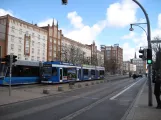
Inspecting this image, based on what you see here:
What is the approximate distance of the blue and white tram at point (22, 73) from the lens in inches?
1109

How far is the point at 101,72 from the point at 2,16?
3149 centimetres

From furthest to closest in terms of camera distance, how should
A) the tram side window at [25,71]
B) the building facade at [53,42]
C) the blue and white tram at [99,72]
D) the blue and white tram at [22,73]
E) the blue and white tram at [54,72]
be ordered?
the building facade at [53,42] → the blue and white tram at [99,72] → the blue and white tram at [54,72] → the tram side window at [25,71] → the blue and white tram at [22,73]

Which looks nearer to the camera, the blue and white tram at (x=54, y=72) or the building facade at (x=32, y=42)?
the blue and white tram at (x=54, y=72)

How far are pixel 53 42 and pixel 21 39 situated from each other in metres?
20.9

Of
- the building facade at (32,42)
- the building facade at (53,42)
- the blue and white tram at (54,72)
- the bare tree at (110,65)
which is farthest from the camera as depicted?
the bare tree at (110,65)

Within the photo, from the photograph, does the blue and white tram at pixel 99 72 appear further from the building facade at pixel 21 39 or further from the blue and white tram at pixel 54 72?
the building facade at pixel 21 39

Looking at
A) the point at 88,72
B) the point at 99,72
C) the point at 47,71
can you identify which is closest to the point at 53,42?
the point at 99,72

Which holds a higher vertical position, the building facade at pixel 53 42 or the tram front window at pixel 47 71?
the building facade at pixel 53 42

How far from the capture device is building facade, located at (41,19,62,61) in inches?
3398

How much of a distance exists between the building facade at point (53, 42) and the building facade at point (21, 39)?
282 cm

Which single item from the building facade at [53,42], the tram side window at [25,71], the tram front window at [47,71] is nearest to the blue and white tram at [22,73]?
the tram side window at [25,71]

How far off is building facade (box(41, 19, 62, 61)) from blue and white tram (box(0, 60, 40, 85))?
49.9 m

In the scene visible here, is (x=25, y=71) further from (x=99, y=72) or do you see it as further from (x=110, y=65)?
(x=110, y=65)

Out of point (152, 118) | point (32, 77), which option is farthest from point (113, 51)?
point (152, 118)
